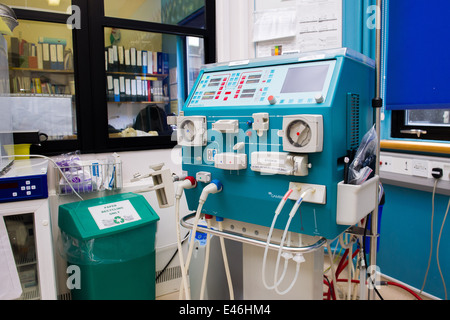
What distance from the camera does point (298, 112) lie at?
0.97 m

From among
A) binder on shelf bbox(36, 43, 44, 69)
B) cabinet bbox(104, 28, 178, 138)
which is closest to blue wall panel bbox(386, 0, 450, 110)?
cabinet bbox(104, 28, 178, 138)

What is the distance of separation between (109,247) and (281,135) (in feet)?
3.84

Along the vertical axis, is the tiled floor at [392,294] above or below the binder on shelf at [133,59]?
below

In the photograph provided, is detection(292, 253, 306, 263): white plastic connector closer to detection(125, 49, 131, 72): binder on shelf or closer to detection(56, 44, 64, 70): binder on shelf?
detection(56, 44, 64, 70): binder on shelf

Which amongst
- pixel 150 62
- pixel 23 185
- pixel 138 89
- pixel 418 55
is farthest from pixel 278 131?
pixel 150 62

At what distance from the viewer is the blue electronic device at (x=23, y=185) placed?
4.33ft

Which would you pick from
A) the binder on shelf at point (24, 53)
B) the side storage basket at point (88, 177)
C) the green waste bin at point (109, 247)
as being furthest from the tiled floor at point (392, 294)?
the binder on shelf at point (24, 53)

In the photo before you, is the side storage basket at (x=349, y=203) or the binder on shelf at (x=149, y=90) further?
the binder on shelf at (x=149, y=90)

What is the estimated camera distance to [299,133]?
93 cm

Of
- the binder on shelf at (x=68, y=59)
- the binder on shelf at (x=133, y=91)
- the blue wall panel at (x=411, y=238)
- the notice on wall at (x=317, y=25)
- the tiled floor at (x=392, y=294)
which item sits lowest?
the tiled floor at (x=392, y=294)

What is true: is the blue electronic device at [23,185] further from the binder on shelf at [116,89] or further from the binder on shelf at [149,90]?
the binder on shelf at [149,90]

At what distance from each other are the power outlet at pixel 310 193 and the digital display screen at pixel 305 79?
0.92 ft
